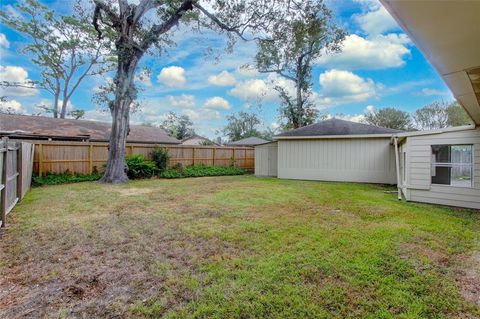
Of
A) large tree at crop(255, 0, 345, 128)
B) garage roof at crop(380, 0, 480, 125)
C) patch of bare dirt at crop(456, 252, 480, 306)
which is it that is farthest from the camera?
large tree at crop(255, 0, 345, 128)

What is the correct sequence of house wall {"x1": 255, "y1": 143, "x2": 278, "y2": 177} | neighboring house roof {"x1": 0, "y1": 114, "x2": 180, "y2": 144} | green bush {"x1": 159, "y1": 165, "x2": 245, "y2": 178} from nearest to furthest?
1. green bush {"x1": 159, "y1": 165, "x2": 245, "y2": 178}
2. house wall {"x1": 255, "y1": 143, "x2": 278, "y2": 177}
3. neighboring house roof {"x1": 0, "y1": 114, "x2": 180, "y2": 144}

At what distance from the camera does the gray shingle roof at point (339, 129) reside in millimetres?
11453

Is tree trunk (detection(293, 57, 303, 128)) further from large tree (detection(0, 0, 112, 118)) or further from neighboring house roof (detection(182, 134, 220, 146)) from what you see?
neighboring house roof (detection(182, 134, 220, 146))

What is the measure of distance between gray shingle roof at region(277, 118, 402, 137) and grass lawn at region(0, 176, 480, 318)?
6.35 meters

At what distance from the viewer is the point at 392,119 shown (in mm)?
29062

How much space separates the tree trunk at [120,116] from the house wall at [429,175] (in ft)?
33.3

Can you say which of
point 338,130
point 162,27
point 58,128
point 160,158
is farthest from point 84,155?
point 338,130

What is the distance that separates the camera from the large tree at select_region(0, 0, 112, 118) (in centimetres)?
1722

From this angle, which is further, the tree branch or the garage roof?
the tree branch

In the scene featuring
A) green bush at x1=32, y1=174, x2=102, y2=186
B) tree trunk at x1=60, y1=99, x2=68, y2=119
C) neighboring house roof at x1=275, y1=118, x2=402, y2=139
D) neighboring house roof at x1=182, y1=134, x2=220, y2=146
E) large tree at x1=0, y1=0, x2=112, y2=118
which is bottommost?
green bush at x1=32, y1=174, x2=102, y2=186

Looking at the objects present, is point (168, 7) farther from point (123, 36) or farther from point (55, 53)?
point (55, 53)

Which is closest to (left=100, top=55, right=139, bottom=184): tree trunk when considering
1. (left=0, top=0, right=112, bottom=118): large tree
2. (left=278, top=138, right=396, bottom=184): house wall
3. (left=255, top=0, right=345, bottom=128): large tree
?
(left=278, top=138, right=396, bottom=184): house wall

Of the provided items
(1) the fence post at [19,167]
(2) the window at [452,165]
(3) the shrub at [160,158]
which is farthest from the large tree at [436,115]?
(1) the fence post at [19,167]

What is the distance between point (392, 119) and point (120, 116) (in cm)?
2882
